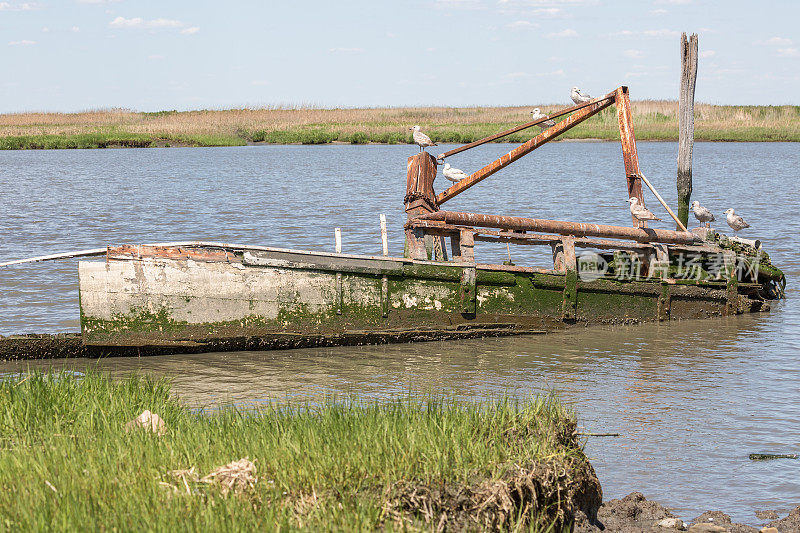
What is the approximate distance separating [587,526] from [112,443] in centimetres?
309

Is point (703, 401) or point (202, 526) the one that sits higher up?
point (202, 526)

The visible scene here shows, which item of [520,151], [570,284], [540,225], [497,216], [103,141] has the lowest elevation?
[570,284]

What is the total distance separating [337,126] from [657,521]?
60.3 metres

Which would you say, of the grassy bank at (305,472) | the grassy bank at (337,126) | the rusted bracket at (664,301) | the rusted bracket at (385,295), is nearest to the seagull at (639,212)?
the rusted bracket at (664,301)

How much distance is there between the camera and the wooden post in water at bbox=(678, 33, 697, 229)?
15.8 meters

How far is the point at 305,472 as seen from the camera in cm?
467

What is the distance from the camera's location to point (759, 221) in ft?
75.5

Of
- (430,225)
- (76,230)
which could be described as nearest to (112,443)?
(430,225)

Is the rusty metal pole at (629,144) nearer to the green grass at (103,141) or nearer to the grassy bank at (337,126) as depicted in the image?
the grassy bank at (337,126)

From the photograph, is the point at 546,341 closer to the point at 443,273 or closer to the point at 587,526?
the point at 443,273

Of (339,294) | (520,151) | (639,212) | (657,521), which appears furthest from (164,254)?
(639,212)

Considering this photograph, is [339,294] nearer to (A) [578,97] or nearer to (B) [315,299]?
(B) [315,299]

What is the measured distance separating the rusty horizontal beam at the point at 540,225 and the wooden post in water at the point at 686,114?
420cm

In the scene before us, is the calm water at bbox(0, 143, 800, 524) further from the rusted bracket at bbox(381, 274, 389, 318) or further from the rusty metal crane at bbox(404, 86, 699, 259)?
the rusty metal crane at bbox(404, 86, 699, 259)
